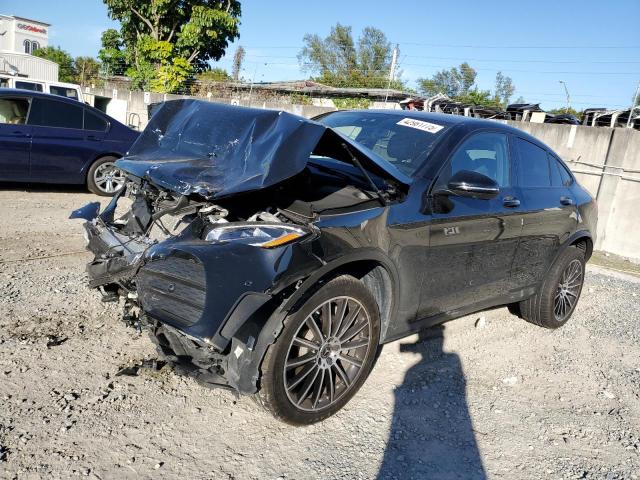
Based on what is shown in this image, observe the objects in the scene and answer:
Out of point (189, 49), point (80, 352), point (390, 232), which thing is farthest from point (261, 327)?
point (189, 49)

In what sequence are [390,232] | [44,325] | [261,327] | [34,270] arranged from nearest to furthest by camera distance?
[261,327]
[390,232]
[44,325]
[34,270]

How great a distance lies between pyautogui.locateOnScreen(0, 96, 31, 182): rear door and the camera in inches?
319

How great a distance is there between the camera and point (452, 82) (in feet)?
161

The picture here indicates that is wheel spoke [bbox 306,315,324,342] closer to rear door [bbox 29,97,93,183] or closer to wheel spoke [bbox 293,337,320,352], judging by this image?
wheel spoke [bbox 293,337,320,352]

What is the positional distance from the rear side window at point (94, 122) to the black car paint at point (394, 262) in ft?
18.5

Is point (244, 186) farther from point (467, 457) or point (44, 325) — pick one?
point (44, 325)

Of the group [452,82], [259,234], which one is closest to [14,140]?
[259,234]

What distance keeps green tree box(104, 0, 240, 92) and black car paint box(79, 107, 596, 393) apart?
2156 centimetres

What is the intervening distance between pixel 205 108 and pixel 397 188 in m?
1.39

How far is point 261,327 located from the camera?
8.96 ft

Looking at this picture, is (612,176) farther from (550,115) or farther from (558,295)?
(550,115)

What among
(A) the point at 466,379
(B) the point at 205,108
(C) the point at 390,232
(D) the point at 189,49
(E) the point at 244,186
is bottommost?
(A) the point at 466,379

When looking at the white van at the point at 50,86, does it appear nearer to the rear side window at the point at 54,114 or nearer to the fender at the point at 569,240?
the rear side window at the point at 54,114

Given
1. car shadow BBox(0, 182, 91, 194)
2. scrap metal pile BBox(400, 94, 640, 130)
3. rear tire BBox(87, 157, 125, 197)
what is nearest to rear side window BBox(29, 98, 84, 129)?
rear tire BBox(87, 157, 125, 197)
